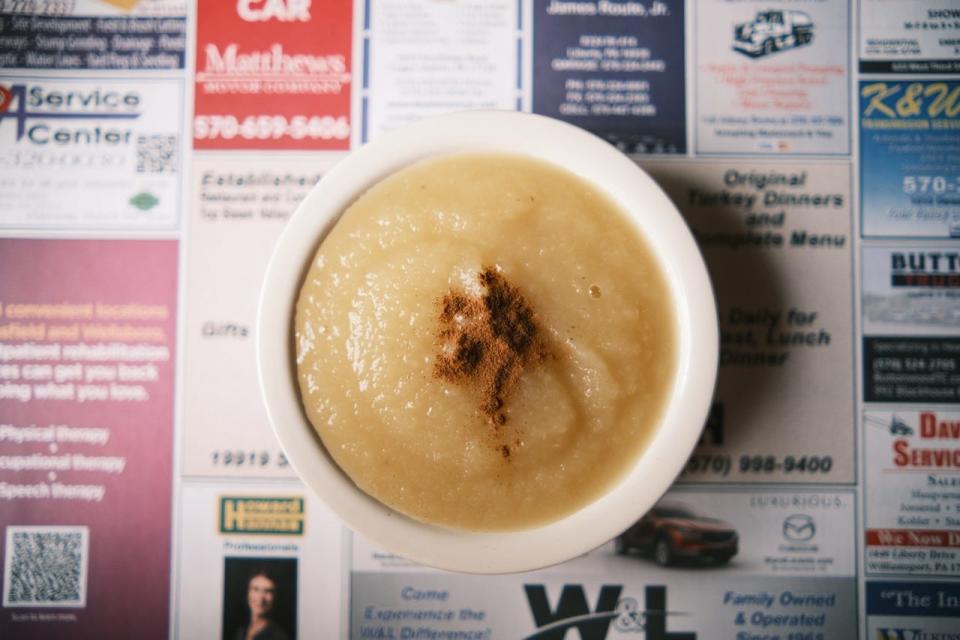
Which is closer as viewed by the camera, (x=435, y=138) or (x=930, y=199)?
(x=435, y=138)

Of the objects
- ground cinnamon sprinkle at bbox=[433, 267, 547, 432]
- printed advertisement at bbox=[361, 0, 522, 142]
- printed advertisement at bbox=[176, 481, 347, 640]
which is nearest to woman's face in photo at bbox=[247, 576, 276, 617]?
printed advertisement at bbox=[176, 481, 347, 640]

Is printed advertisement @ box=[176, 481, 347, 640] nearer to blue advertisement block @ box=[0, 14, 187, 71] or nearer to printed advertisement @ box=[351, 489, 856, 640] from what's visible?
printed advertisement @ box=[351, 489, 856, 640]

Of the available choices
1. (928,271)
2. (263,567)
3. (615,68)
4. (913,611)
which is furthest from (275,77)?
(913,611)

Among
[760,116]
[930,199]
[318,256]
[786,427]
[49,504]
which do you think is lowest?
[49,504]

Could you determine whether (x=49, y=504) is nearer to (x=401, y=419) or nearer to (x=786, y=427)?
(x=401, y=419)

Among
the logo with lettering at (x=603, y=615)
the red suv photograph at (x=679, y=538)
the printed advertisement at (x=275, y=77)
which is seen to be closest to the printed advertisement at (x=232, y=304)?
the printed advertisement at (x=275, y=77)

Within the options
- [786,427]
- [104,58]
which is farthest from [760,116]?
[104,58]

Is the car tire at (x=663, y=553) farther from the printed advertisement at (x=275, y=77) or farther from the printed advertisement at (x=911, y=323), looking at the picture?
the printed advertisement at (x=275, y=77)
